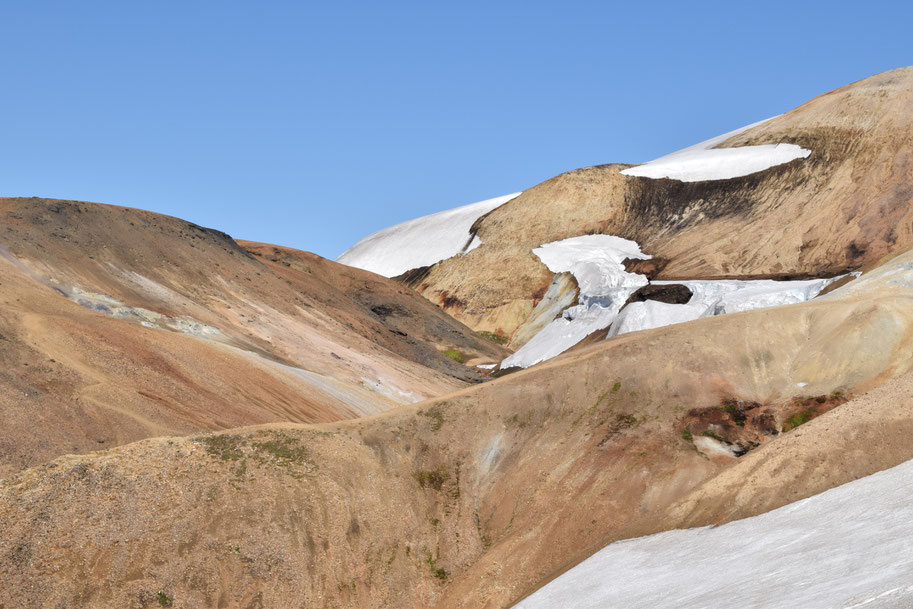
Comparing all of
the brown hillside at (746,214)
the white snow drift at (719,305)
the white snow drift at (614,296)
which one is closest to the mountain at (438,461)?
the white snow drift at (719,305)

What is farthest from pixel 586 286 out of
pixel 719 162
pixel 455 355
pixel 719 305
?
pixel 719 305

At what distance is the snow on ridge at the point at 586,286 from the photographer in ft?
216

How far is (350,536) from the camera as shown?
78.7 feet

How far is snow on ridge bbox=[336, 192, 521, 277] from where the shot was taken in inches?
3942

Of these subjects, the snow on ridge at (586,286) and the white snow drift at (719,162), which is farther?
the white snow drift at (719,162)

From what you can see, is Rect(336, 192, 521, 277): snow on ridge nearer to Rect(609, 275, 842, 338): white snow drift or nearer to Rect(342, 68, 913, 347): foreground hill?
Rect(342, 68, 913, 347): foreground hill

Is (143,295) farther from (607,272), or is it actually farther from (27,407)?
(607,272)

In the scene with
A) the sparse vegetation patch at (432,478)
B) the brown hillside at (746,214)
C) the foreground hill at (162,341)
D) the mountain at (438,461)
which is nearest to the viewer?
the mountain at (438,461)

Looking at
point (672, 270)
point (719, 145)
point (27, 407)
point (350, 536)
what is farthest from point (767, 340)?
point (719, 145)

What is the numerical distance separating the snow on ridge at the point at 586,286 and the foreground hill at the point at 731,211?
55.5 inches

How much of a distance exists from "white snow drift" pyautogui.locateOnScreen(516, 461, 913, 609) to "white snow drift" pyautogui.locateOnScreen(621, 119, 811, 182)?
63416mm

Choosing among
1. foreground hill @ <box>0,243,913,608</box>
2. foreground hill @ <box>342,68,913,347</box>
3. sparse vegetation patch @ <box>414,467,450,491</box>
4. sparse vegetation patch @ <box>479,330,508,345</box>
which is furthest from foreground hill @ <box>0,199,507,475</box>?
foreground hill @ <box>342,68,913,347</box>

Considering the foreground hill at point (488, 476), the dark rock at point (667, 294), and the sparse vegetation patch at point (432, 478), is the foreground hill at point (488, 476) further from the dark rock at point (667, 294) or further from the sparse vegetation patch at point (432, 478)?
the dark rock at point (667, 294)

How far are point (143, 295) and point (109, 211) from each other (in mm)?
9906
